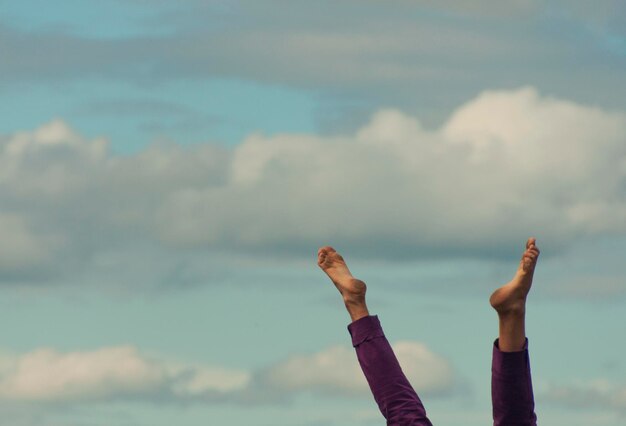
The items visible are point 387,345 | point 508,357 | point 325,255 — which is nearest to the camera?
point 508,357

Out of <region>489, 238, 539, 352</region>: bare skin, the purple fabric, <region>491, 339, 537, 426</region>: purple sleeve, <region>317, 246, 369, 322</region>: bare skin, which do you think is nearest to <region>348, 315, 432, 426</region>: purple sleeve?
the purple fabric

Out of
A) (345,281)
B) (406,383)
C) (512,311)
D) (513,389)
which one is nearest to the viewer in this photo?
(513,389)

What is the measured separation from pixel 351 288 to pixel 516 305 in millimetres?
2688

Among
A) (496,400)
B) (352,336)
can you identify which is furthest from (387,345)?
(496,400)

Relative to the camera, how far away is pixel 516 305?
16922 mm

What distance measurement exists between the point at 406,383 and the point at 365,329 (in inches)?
37.6

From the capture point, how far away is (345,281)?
744 inches

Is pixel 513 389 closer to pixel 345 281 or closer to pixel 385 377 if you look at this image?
pixel 385 377

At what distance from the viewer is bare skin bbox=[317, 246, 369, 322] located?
18484mm

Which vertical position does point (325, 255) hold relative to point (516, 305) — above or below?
above

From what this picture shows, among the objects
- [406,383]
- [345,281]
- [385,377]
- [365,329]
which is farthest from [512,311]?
[345,281]

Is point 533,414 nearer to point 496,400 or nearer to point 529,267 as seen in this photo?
point 496,400

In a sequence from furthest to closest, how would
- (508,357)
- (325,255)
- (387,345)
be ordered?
(325,255), (387,345), (508,357)

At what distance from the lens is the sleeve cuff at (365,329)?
17891mm
